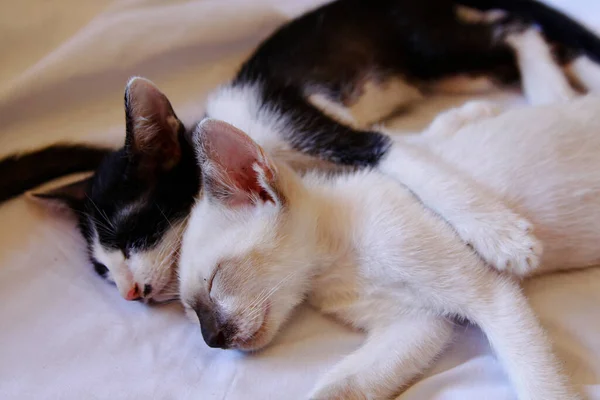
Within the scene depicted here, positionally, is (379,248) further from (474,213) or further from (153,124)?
(153,124)

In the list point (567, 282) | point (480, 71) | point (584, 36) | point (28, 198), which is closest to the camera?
point (567, 282)

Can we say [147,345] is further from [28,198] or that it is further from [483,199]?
[483,199]

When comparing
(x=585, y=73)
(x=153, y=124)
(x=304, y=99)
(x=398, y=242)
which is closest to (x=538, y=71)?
(x=585, y=73)

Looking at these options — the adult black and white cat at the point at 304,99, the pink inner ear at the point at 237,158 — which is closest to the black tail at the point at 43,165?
the adult black and white cat at the point at 304,99

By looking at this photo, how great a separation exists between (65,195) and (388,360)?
87cm

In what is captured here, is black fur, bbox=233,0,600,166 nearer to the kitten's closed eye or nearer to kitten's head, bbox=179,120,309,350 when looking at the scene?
kitten's head, bbox=179,120,309,350

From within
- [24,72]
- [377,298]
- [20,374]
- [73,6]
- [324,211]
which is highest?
[73,6]

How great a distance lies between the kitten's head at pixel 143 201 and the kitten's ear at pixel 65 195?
0.16 feet

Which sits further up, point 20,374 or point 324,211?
point 324,211

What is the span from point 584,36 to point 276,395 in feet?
4.21

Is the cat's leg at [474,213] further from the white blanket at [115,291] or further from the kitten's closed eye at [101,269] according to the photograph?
the kitten's closed eye at [101,269]

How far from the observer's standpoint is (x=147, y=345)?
117cm

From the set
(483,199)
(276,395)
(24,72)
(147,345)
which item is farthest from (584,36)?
(24,72)

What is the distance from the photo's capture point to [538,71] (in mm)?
1567
